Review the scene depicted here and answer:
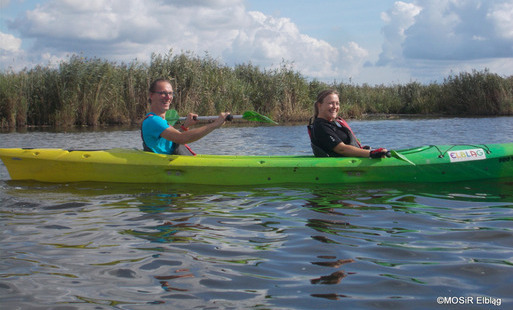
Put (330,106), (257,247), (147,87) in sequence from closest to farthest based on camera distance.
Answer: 1. (257,247)
2. (330,106)
3. (147,87)

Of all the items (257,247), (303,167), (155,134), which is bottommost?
(257,247)

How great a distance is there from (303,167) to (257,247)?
7.29 ft

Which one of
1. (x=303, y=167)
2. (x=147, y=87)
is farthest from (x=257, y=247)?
(x=147, y=87)

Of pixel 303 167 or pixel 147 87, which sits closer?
pixel 303 167

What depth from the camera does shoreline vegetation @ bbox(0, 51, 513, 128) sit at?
580 inches

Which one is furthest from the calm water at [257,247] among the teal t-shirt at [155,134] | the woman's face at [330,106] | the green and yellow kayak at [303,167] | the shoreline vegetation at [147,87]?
the shoreline vegetation at [147,87]

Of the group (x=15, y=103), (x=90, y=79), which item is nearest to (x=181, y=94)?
(x=90, y=79)

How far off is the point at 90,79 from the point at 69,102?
904 millimetres

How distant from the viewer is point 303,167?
5.29 meters

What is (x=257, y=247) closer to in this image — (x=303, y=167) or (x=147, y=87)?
(x=303, y=167)

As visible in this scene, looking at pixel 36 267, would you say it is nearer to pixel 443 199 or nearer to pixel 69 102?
pixel 443 199

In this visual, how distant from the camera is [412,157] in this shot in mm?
5391

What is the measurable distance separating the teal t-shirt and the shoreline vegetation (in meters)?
9.22

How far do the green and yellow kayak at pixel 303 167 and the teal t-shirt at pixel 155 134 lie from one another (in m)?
0.12
